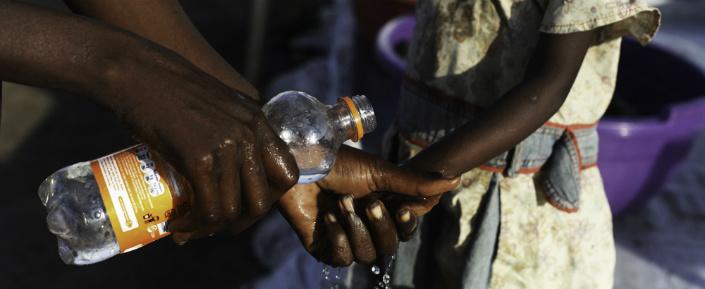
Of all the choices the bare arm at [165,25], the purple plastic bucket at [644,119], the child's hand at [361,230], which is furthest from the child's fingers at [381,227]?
the purple plastic bucket at [644,119]

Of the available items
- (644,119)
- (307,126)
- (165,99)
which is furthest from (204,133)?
(644,119)

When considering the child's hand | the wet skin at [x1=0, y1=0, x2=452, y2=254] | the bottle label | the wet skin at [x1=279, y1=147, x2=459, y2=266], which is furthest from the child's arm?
the bottle label

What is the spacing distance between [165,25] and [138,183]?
566mm

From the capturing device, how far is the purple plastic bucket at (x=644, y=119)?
3.00 m

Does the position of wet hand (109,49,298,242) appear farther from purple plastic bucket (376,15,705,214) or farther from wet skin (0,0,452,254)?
purple plastic bucket (376,15,705,214)

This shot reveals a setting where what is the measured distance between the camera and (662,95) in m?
3.72

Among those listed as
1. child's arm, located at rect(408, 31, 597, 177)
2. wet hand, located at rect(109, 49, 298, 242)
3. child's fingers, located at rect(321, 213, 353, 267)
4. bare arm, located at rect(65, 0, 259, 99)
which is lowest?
child's fingers, located at rect(321, 213, 353, 267)

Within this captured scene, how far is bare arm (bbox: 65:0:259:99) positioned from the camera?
1655mm

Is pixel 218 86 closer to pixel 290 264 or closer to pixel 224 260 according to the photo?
pixel 290 264

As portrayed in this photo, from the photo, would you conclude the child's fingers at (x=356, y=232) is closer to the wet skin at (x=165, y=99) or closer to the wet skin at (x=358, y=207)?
the wet skin at (x=358, y=207)

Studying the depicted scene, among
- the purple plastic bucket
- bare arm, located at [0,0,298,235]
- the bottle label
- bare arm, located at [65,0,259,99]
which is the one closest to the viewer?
bare arm, located at [0,0,298,235]

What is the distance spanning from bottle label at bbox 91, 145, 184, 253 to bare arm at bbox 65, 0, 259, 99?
0.44 meters

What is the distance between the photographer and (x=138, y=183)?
129cm

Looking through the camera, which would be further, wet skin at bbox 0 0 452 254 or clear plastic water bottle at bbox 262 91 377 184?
clear plastic water bottle at bbox 262 91 377 184
